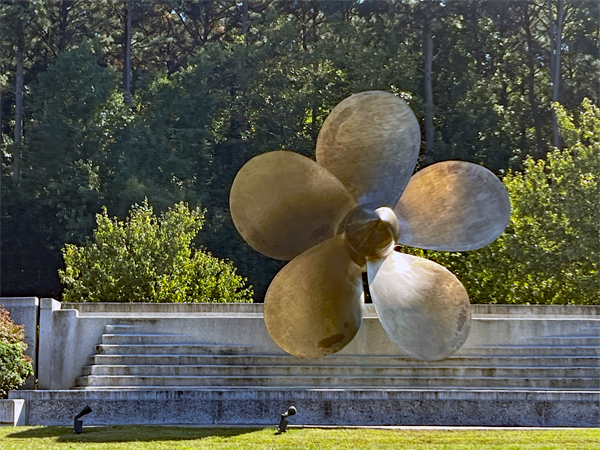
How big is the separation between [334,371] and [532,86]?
25.5 meters

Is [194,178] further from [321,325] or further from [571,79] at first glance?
[321,325]

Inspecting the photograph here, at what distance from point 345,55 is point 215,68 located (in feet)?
20.4

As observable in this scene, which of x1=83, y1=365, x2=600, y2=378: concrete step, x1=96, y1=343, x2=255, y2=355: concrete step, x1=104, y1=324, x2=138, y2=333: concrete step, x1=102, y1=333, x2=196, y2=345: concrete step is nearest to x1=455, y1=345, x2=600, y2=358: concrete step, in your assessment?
x1=83, y1=365, x2=600, y2=378: concrete step

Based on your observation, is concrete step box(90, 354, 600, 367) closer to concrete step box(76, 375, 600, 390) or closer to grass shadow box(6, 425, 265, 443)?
concrete step box(76, 375, 600, 390)

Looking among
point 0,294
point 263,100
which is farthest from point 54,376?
point 263,100

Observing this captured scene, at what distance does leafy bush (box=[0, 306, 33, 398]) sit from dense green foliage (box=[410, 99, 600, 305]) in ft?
31.9

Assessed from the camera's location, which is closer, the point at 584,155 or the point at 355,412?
the point at 355,412

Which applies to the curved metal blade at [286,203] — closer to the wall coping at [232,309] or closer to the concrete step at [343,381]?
the concrete step at [343,381]

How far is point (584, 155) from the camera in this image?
2084 cm

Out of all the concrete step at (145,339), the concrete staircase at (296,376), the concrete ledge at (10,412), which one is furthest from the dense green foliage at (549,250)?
the concrete ledge at (10,412)

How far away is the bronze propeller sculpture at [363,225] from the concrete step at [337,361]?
3.90 meters

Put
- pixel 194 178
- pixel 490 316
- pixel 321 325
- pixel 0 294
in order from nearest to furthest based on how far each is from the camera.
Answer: pixel 321 325
pixel 490 316
pixel 0 294
pixel 194 178

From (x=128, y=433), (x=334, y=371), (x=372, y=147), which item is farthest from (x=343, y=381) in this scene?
(x=372, y=147)

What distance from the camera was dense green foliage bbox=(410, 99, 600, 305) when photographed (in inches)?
784
